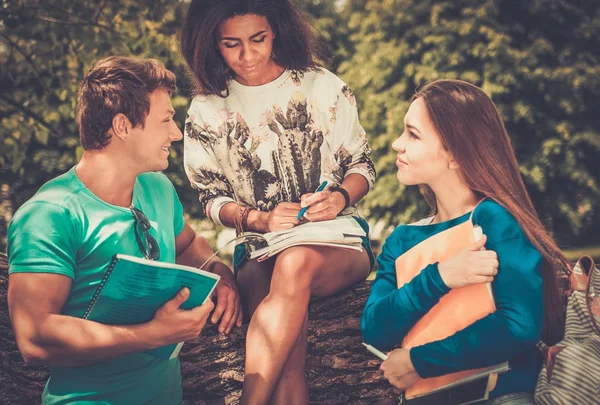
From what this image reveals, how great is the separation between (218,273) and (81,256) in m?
0.78

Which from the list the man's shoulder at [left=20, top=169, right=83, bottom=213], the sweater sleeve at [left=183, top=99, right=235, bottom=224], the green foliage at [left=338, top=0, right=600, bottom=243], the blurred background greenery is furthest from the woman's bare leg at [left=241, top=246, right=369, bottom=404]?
the green foliage at [left=338, top=0, right=600, bottom=243]

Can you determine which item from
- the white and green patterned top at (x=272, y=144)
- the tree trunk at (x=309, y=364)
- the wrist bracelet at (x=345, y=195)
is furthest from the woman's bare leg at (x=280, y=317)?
the white and green patterned top at (x=272, y=144)

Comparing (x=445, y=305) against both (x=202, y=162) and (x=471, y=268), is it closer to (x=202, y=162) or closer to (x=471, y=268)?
(x=471, y=268)

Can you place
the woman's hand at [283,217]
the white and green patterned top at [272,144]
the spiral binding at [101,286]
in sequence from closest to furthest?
the spiral binding at [101,286]
the woman's hand at [283,217]
the white and green patterned top at [272,144]

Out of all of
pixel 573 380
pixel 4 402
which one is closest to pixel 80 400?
pixel 4 402

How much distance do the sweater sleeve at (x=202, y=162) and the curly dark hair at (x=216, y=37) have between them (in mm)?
174

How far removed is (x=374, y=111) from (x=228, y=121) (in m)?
8.26

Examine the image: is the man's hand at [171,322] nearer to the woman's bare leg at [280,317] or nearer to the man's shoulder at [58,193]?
the woman's bare leg at [280,317]

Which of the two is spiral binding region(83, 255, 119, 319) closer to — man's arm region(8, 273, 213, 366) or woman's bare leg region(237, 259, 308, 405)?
man's arm region(8, 273, 213, 366)

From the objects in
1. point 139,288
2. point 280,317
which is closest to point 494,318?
point 280,317

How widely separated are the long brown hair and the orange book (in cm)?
20

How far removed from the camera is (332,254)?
3.21 m

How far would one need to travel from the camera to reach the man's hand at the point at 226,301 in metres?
3.33

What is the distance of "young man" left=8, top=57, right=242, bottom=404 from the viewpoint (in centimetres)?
252
